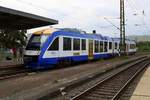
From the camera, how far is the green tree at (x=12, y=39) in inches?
1949

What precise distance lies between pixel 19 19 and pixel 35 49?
2.97 m

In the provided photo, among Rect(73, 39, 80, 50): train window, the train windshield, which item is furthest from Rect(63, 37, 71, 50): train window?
the train windshield

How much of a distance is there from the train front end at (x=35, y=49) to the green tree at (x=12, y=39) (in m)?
24.9

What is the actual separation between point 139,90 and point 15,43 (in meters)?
39.1

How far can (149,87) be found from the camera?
15.9 m

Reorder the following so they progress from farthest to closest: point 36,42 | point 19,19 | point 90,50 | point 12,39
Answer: point 12,39 → point 90,50 → point 19,19 → point 36,42

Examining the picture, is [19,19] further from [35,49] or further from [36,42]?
[35,49]

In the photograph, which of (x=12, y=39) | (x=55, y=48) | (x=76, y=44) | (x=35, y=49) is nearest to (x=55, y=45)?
(x=55, y=48)

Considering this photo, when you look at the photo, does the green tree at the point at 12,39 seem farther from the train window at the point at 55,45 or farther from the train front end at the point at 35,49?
the train front end at the point at 35,49

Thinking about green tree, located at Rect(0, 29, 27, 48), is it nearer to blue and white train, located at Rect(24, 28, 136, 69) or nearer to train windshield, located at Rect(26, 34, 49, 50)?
blue and white train, located at Rect(24, 28, 136, 69)

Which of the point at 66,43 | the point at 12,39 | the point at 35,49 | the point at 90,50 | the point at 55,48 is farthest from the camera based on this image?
the point at 12,39

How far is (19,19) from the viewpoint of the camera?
2486 centimetres

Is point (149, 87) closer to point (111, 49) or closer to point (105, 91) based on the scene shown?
Result: point (105, 91)

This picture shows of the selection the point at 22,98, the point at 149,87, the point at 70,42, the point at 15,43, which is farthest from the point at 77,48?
the point at 15,43
